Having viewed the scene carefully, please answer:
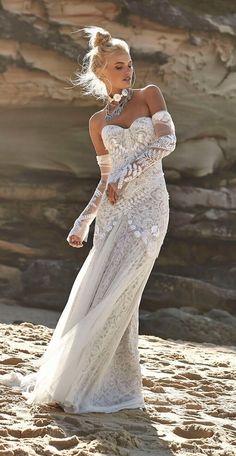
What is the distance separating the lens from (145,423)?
10.3 feet

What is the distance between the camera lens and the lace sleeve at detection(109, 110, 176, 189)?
10.6ft

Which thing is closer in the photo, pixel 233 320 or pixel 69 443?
pixel 69 443

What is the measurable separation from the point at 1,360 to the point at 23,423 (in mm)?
1345

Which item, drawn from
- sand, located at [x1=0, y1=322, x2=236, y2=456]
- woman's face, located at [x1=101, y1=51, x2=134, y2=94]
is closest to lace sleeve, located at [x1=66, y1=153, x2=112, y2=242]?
woman's face, located at [x1=101, y1=51, x2=134, y2=94]

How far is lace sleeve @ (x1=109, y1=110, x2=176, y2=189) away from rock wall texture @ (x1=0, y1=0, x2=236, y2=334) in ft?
19.2

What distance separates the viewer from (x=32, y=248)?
9.62m

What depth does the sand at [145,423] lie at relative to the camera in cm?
275

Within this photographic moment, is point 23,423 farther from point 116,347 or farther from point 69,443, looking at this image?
point 116,347

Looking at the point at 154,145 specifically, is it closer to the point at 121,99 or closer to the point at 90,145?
the point at 121,99

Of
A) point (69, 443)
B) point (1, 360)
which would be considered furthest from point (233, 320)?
point (69, 443)

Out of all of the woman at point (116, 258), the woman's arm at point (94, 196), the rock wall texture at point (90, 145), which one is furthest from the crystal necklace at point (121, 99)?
the rock wall texture at point (90, 145)

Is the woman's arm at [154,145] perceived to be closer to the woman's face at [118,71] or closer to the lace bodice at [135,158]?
the lace bodice at [135,158]

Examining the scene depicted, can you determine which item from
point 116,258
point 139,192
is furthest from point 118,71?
point 116,258

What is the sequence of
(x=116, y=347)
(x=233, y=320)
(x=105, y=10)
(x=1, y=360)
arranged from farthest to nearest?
1. (x=105, y=10)
2. (x=233, y=320)
3. (x=1, y=360)
4. (x=116, y=347)
